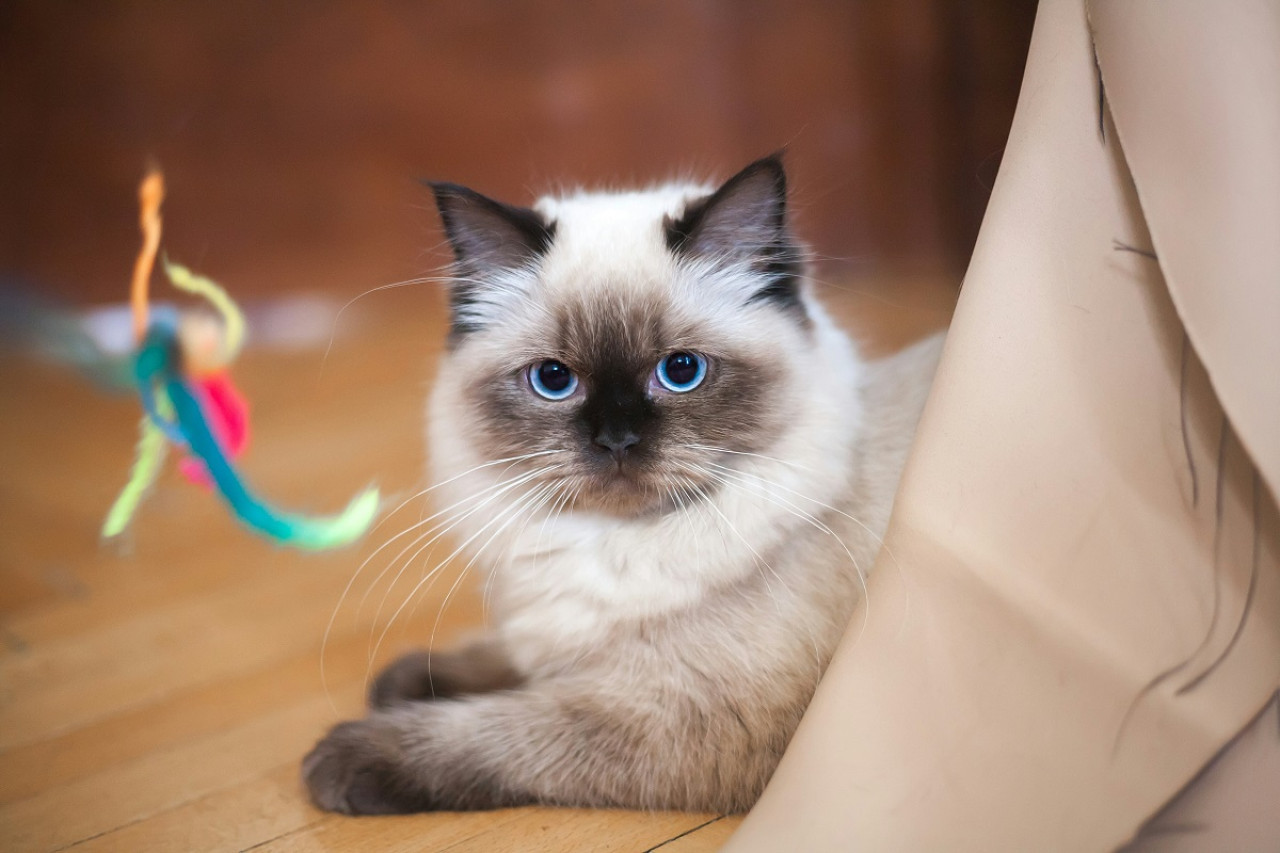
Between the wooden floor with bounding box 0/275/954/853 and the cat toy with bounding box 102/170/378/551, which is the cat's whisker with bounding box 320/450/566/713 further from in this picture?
the cat toy with bounding box 102/170/378/551

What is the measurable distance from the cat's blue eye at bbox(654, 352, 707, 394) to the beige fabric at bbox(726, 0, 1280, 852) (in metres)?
0.32

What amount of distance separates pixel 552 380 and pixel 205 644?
38.8 inches

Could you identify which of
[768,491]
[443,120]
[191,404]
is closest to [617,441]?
[768,491]

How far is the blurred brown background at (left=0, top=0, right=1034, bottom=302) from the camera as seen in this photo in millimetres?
3150

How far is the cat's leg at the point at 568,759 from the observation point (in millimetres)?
1144

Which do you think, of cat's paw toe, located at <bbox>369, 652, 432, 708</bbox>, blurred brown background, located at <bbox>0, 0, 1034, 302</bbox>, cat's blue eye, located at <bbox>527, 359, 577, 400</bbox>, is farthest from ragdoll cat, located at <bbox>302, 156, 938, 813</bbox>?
blurred brown background, located at <bbox>0, 0, 1034, 302</bbox>

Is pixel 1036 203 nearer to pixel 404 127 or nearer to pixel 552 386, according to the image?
pixel 552 386

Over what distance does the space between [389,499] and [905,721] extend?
1.52m

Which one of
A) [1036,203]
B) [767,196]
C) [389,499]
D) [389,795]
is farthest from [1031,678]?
[389,499]

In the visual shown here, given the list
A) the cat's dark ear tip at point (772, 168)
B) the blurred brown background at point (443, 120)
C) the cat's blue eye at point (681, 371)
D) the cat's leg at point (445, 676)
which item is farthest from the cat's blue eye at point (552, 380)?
the blurred brown background at point (443, 120)

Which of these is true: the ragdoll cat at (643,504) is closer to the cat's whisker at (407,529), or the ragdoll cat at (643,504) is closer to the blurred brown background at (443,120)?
the cat's whisker at (407,529)

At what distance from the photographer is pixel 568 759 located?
114 centimetres

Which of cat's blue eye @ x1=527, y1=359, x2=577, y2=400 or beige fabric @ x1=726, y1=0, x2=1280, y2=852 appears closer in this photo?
Answer: beige fabric @ x1=726, y1=0, x2=1280, y2=852

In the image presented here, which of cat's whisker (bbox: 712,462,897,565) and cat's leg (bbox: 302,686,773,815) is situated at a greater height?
cat's whisker (bbox: 712,462,897,565)
